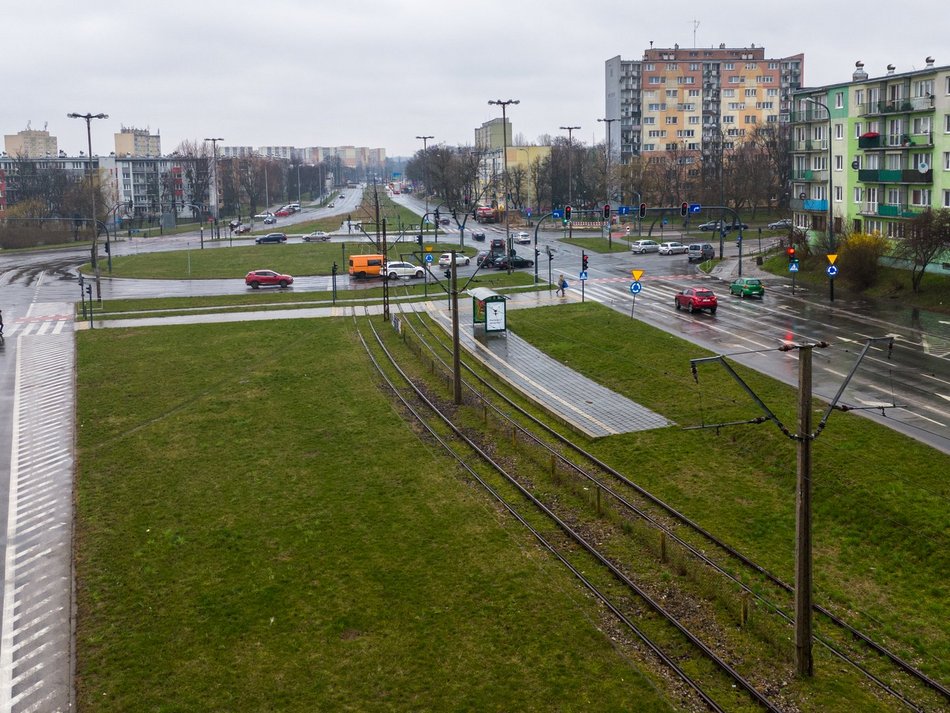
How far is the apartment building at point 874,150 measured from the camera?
52.1m

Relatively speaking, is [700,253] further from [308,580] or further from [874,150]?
[308,580]

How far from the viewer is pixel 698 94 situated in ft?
437

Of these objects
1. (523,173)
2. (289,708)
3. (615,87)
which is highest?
(615,87)

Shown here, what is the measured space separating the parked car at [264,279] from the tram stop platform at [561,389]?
24.3 m

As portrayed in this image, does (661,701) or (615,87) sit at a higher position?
(615,87)

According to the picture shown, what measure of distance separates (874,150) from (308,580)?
2073 inches

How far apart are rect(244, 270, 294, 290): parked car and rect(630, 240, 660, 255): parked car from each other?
30.9m

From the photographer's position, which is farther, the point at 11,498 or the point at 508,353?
the point at 508,353

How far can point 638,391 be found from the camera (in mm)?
30609

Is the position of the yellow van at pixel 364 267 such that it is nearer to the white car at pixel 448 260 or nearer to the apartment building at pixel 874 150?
the white car at pixel 448 260

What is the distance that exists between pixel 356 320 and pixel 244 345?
323 inches

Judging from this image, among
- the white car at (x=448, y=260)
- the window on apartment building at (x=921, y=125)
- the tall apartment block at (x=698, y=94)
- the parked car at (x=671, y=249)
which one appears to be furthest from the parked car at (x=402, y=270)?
the tall apartment block at (x=698, y=94)

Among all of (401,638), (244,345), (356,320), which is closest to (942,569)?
(401,638)

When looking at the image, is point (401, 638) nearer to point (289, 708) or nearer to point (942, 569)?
point (289, 708)
